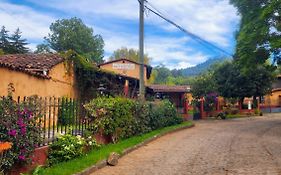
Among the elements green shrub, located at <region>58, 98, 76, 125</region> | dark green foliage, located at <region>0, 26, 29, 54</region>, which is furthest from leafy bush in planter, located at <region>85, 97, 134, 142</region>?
dark green foliage, located at <region>0, 26, 29, 54</region>

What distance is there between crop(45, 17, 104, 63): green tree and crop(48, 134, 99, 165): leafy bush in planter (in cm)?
5868

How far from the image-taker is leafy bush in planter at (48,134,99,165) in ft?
34.3

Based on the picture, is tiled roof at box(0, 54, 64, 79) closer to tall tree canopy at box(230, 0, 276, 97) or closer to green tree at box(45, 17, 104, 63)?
tall tree canopy at box(230, 0, 276, 97)

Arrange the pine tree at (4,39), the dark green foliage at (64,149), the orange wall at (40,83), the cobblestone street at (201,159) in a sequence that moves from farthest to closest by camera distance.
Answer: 1. the pine tree at (4,39)
2. the orange wall at (40,83)
3. the dark green foliage at (64,149)
4. the cobblestone street at (201,159)

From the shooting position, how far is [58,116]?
11.1 meters

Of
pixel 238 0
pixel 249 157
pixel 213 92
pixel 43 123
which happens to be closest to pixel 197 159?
pixel 249 157

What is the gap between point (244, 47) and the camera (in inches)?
1011

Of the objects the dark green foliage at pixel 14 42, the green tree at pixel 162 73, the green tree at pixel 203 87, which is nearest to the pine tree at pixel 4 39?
the dark green foliage at pixel 14 42

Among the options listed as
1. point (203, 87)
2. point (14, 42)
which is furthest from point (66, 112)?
point (14, 42)

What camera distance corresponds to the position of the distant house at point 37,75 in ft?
53.8

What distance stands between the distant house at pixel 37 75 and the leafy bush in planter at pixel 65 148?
584 centimetres

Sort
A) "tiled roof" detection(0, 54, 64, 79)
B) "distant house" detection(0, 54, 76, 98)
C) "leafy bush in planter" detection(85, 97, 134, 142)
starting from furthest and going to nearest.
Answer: "tiled roof" detection(0, 54, 64, 79), "distant house" detection(0, 54, 76, 98), "leafy bush in planter" detection(85, 97, 134, 142)

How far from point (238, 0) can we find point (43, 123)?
64.2 ft

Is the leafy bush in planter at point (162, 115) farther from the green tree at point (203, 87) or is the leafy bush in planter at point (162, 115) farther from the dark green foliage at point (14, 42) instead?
the dark green foliage at point (14, 42)
